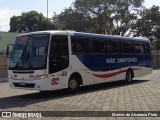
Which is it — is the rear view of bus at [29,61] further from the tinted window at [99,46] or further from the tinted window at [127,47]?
the tinted window at [127,47]

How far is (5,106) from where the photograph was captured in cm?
1217

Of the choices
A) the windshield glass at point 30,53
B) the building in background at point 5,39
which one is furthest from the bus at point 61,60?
the building in background at point 5,39

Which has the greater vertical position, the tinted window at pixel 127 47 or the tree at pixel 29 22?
the tree at pixel 29 22

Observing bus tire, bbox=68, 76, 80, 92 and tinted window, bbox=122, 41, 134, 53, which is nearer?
bus tire, bbox=68, 76, 80, 92

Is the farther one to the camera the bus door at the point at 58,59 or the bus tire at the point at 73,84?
the bus tire at the point at 73,84

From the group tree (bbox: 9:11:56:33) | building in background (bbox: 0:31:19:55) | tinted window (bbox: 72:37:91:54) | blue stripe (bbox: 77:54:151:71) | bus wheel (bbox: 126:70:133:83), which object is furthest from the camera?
tree (bbox: 9:11:56:33)

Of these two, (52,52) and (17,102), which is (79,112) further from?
(52,52)

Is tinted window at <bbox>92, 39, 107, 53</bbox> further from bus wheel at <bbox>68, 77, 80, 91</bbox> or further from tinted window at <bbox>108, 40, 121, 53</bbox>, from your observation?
bus wheel at <bbox>68, 77, 80, 91</bbox>

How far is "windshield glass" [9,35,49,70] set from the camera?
1451cm

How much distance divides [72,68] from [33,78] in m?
2.21

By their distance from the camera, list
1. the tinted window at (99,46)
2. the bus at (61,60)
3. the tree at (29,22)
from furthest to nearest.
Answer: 1. the tree at (29,22)
2. the tinted window at (99,46)
3. the bus at (61,60)

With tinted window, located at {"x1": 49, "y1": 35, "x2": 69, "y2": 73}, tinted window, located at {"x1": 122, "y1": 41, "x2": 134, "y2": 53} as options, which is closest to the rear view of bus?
Answer: tinted window, located at {"x1": 49, "y1": 35, "x2": 69, "y2": 73}

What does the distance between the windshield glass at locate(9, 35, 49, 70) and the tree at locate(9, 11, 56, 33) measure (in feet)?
212

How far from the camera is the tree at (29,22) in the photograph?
263 feet
